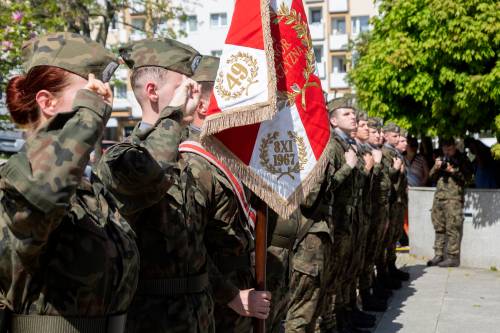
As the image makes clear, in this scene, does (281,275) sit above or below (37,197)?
below

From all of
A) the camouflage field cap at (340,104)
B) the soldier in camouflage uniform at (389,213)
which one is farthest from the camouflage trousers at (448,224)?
the camouflage field cap at (340,104)

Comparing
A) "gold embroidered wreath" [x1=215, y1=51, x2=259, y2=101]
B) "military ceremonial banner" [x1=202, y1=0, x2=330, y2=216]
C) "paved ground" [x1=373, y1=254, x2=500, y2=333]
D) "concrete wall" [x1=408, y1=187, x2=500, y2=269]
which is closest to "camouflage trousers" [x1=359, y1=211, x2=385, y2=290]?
"paved ground" [x1=373, y1=254, x2=500, y2=333]

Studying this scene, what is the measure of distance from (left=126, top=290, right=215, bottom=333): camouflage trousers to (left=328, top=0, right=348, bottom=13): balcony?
4917cm

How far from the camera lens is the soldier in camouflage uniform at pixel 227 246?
357 cm

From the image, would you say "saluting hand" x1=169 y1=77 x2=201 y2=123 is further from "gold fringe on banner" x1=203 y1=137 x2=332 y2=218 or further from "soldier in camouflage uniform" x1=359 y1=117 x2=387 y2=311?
"soldier in camouflage uniform" x1=359 y1=117 x2=387 y2=311

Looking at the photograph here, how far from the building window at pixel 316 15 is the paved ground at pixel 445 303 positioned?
40718 millimetres

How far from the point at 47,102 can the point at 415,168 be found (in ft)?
43.5

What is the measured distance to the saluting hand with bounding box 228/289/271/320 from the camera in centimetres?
364

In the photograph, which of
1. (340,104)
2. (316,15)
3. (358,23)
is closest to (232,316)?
(340,104)

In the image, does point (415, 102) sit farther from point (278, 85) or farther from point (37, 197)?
point (37, 197)

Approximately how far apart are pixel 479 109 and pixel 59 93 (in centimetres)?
1067

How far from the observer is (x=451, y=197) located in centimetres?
1226

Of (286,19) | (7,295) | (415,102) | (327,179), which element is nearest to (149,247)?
(7,295)

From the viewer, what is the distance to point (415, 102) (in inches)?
538
